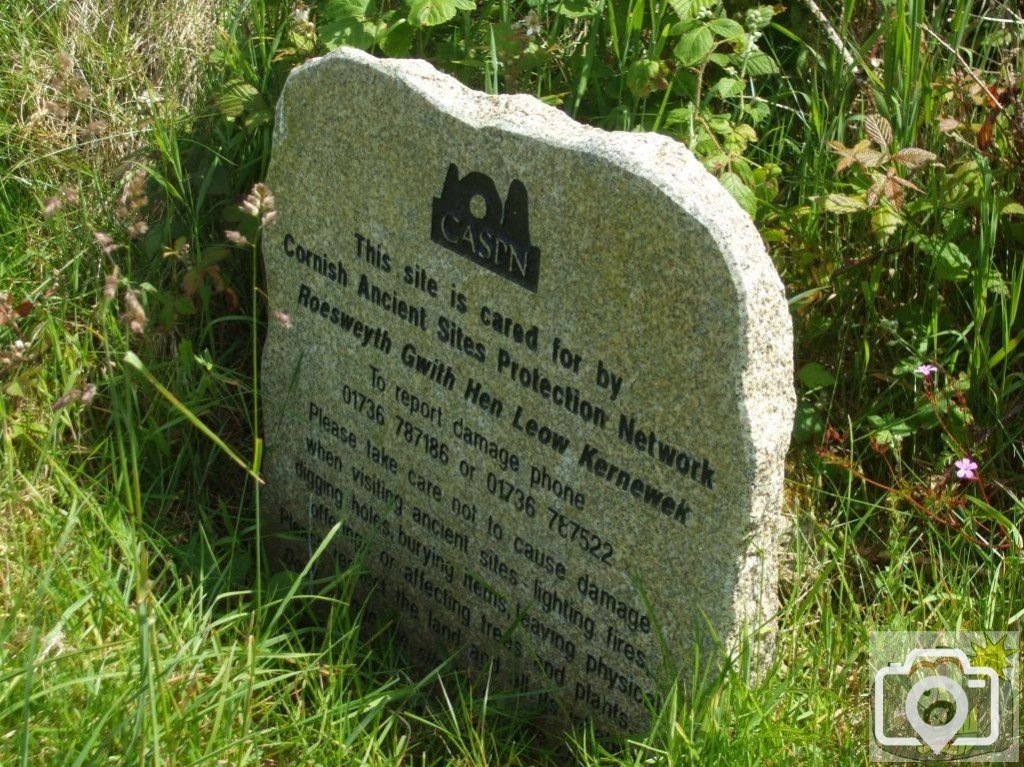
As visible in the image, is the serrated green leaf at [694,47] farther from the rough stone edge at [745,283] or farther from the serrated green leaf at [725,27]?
the rough stone edge at [745,283]

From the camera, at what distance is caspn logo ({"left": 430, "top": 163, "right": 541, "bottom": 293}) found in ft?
7.46

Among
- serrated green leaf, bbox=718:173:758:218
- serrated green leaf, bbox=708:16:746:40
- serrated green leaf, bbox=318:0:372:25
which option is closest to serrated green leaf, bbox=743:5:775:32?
serrated green leaf, bbox=708:16:746:40

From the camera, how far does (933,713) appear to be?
229 centimetres

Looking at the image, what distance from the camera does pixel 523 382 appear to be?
7.80 ft

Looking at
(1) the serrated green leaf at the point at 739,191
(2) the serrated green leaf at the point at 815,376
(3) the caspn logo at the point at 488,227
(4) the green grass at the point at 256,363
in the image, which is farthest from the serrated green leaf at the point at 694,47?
(2) the serrated green leaf at the point at 815,376

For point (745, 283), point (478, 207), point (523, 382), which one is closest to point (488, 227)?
point (478, 207)

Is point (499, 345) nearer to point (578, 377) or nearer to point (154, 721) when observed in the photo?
point (578, 377)

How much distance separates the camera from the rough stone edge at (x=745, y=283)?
1988 mm

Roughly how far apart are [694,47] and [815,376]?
743mm

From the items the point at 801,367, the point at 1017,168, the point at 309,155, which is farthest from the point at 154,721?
the point at 1017,168

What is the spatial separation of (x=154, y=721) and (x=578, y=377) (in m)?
0.94

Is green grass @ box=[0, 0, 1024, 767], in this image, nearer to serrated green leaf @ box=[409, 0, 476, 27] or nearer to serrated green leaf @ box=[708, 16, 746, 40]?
serrated green leaf @ box=[708, 16, 746, 40]

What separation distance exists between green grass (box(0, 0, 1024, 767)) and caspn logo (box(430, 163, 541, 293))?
388 mm

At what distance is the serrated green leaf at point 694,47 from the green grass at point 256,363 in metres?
0.01
